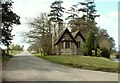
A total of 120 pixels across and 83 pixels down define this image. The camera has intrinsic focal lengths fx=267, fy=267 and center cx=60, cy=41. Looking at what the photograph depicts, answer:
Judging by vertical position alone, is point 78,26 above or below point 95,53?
above

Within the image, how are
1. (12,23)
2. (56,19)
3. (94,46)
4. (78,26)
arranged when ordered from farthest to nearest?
(78,26), (56,19), (94,46), (12,23)

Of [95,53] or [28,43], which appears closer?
[95,53]

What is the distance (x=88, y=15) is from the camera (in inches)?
2965

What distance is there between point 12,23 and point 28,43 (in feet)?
73.6

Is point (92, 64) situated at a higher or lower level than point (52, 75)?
lower

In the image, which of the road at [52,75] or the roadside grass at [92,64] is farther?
the roadside grass at [92,64]

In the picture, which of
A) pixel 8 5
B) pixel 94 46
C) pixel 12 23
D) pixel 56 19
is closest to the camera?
pixel 8 5

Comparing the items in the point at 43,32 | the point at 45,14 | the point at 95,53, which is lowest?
the point at 95,53

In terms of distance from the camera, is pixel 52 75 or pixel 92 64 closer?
pixel 52 75

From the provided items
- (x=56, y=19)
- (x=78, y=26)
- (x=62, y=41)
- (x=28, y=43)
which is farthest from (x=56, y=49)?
(x=78, y=26)

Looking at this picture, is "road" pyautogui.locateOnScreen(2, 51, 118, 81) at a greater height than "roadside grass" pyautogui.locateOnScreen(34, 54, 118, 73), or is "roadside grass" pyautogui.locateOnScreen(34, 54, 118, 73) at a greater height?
"road" pyautogui.locateOnScreen(2, 51, 118, 81)

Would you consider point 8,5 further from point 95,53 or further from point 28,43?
point 28,43

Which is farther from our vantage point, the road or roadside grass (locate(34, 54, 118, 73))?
roadside grass (locate(34, 54, 118, 73))

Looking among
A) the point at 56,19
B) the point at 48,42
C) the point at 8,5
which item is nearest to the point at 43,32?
the point at 48,42
